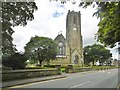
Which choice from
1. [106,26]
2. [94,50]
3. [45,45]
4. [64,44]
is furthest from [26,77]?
[94,50]

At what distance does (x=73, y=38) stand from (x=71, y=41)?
156cm

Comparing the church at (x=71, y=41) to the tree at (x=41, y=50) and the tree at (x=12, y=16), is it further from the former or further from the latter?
the tree at (x=12, y=16)

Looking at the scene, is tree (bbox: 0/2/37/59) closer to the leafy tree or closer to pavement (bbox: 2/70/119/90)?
pavement (bbox: 2/70/119/90)

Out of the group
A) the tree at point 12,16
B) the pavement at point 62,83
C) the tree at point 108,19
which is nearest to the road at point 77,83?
the pavement at point 62,83

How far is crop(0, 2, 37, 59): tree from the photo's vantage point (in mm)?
26845

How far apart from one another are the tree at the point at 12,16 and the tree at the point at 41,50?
5902 cm

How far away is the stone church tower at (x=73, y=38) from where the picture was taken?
126188mm

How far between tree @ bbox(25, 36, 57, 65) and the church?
108 ft

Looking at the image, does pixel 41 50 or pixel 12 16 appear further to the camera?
pixel 41 50

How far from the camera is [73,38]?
127 meters

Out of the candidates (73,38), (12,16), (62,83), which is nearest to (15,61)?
(12,16)

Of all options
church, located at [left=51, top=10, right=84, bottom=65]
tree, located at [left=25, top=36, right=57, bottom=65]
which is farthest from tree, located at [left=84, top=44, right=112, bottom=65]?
tree, located at [left=25, top=36, right=57, bottom=65]

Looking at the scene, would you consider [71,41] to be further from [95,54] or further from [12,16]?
[12,16]

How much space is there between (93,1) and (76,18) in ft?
386
